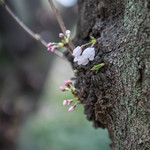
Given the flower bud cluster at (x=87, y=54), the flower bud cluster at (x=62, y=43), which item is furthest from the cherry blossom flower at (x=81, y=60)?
the flower bud cluster at (x=62, y=43)

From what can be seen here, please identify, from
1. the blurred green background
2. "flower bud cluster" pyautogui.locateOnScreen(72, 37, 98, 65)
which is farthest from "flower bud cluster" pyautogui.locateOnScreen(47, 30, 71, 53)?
the blurred green background

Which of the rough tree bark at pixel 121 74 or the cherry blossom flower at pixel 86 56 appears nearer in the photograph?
the rough tree bark at pixel 121 74

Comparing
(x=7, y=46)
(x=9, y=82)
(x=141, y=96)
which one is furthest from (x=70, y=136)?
(x=141, y=96)

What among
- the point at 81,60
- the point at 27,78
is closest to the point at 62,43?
the point at 81,60

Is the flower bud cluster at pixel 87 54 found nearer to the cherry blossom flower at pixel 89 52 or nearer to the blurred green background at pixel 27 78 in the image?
the cherry blossom flower at pixel 89 52

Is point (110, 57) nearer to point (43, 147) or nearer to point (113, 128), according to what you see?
point (113, 128)

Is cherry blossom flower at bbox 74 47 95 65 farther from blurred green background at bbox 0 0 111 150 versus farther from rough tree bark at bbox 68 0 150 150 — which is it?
blurred green background at bbox 0 0 111 150

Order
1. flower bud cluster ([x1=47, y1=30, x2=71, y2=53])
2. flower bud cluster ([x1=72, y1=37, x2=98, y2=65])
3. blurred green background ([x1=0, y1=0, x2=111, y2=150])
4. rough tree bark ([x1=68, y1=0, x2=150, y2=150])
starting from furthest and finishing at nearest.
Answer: blurred green background ([x1=0, y1=0, x2=111, y2=150]) → flower bud cluster ([x1=47, y1=30, x2=71, y2=53]) → flower bud cluster ([x1=72, y1=37, x2=98, y2=65]) → rough tree bark ([x1=68, y1=0, x2=150, y2=150])

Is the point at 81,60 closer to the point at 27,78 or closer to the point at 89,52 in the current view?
the point at 89,52
